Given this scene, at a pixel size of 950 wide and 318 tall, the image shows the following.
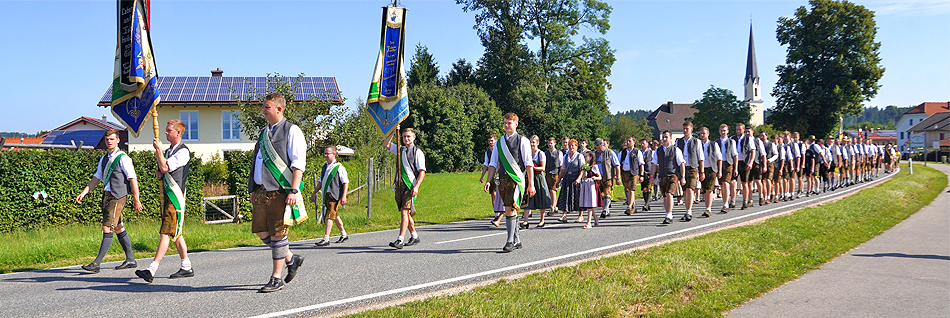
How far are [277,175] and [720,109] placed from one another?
73019 millimetres

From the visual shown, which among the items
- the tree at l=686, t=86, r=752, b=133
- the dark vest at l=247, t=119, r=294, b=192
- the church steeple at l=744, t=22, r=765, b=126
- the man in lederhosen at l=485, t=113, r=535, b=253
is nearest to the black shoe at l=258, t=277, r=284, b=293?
the dark vest at l=247, t=119, r=294, b=192

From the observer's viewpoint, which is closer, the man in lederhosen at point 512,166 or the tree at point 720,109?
the man in lederhosen at point 512,166

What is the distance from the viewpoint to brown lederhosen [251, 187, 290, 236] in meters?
6.02

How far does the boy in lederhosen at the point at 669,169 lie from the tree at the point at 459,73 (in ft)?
151

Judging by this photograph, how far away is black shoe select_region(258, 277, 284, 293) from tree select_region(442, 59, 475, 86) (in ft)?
171

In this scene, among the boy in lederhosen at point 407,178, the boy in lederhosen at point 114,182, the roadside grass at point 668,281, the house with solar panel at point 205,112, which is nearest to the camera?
the roadside grass at point 668,281

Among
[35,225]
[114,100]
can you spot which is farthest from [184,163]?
[35,225]

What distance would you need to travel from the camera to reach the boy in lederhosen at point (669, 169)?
1202cm

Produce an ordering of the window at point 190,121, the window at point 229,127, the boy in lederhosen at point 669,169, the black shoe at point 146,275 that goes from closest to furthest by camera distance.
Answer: the black shoe at point 146,275, the boy in lederhosen at point 669,169, the window at point 190,121, the window at point 229,127

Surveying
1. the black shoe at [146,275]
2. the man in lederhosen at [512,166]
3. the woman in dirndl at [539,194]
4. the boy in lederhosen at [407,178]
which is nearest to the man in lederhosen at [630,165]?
the woman in dirndl at [539,194]

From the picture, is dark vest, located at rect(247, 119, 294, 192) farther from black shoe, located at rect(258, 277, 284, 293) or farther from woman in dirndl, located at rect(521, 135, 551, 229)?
woman in dirndl, located at rect(521, 135, 551, 229)

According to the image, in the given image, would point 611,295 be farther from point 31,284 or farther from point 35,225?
point 35,225

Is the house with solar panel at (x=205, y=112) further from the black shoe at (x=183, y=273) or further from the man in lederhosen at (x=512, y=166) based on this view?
the black shoe at (x=183, y=273)

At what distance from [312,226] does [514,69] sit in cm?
4042
